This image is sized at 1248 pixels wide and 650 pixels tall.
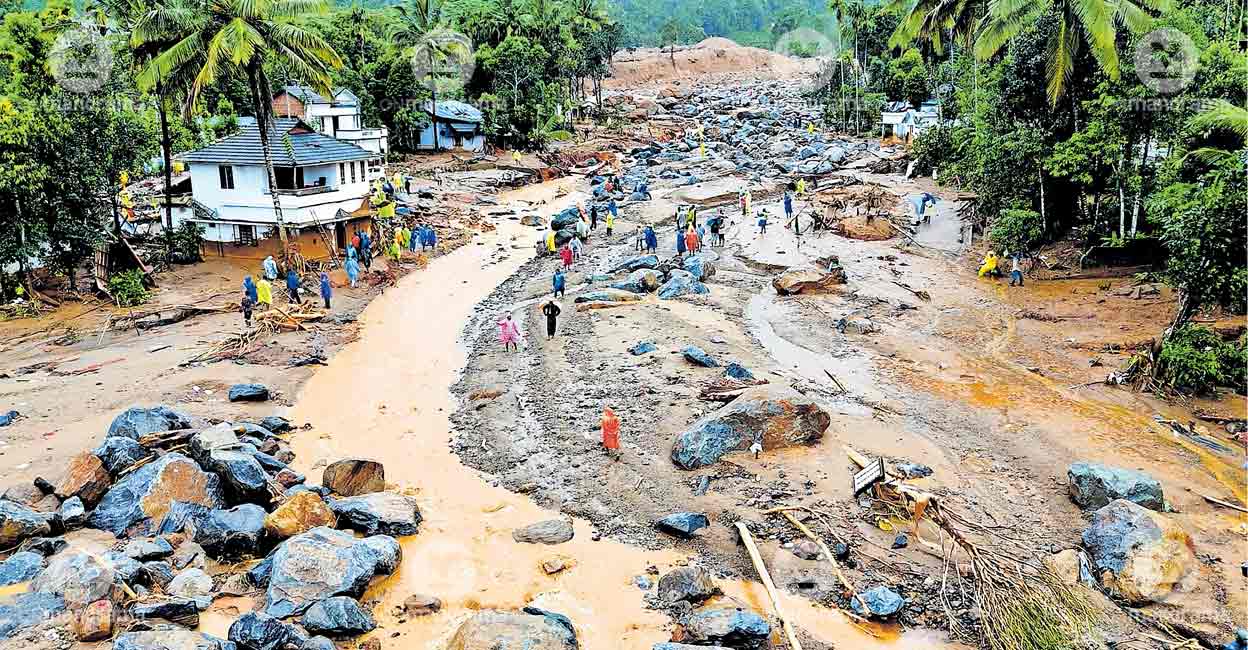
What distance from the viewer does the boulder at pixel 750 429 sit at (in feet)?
50.1

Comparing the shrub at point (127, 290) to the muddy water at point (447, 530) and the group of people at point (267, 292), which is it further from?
the muddy water at point (447, 530)

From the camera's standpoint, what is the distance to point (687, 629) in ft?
36.7

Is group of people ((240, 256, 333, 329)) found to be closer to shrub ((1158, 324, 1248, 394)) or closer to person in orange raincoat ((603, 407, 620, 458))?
person in orange raincoat ((603, 407, 620, 458))

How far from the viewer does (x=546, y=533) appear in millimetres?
13656

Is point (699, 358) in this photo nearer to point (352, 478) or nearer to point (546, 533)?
point (546, 533)

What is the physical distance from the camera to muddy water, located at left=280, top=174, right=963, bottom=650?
11.5 m

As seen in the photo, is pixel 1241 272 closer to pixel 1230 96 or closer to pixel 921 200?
pixel 1230 96

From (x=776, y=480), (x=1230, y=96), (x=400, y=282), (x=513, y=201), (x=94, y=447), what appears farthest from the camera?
(x=513, y=201)

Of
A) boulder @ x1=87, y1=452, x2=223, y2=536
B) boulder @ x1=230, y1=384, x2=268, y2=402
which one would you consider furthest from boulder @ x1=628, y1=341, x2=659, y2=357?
boulder @ x1=87, y1=452, x2=223, y2=536

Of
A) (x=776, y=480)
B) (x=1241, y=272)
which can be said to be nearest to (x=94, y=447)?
(x=776, y=480)

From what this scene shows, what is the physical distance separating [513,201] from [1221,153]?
126 feet

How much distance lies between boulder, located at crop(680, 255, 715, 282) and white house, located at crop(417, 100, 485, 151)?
116ft

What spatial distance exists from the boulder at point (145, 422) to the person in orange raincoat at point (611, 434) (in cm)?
812

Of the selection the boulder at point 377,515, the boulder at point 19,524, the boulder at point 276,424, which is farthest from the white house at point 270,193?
the boulder at point 377,515
